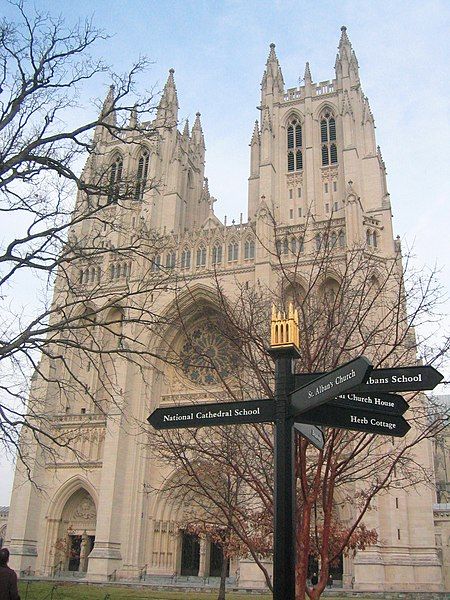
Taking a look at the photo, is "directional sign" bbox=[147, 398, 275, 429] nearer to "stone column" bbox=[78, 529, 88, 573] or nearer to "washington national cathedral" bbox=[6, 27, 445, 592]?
"washington national cathedral" bbox=[6, 27, 445, 592]

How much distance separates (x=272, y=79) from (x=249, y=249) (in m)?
14.5

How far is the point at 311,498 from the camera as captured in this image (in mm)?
7656

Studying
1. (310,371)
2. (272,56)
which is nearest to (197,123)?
(272,56)

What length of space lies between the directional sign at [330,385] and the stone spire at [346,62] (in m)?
38.5

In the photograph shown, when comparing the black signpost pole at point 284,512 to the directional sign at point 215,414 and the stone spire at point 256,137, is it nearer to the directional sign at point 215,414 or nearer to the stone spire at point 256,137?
the directional sign at point 215,414

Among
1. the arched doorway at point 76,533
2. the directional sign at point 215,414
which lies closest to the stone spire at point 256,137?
the arched doorway at point 76,533

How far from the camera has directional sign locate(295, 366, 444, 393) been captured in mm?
4625

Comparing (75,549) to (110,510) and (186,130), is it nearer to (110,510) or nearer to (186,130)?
(110,510)

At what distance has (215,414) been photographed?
525cm

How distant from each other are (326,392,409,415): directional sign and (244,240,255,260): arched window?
29.6 m

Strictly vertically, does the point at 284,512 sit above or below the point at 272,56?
below

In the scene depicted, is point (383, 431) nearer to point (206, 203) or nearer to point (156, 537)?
point (156, 537)

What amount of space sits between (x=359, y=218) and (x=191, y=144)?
1987 cm

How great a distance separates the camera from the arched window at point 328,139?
124 feet
